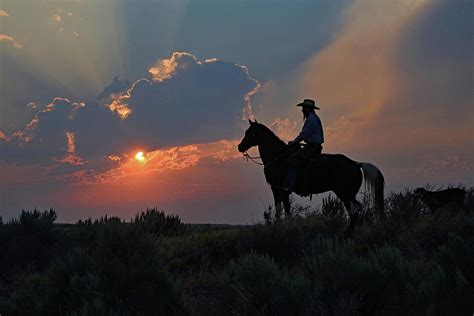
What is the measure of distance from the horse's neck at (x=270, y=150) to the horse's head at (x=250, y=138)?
0.94 ft

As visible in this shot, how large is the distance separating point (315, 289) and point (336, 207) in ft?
29.6

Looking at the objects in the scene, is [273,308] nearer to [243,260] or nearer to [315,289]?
[315,289]

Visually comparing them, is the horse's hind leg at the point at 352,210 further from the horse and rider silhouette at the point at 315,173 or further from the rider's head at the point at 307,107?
the rider's head at the point at 307,107

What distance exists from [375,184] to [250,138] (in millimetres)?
3792

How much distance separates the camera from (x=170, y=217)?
54.4 feet

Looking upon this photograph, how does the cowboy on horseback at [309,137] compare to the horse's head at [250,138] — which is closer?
the cowboy on horseback at [309,137]

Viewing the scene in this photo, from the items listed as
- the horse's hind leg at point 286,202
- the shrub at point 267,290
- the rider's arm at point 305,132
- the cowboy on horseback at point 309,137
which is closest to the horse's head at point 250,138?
the cowboy on horseback at point 309,137

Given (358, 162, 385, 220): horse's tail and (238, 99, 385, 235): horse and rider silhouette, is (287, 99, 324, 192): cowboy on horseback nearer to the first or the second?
(238, 99, 385, 235): horse and rider silhouette

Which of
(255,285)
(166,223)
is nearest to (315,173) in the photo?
(166,223)

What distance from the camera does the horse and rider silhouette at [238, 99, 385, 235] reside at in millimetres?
13562

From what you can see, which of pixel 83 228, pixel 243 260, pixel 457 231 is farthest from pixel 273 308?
pixel 83 228

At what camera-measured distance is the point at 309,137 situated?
13.4 m

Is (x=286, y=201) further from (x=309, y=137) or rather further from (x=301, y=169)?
(x=309, y=137)

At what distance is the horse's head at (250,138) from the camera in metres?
14.7
